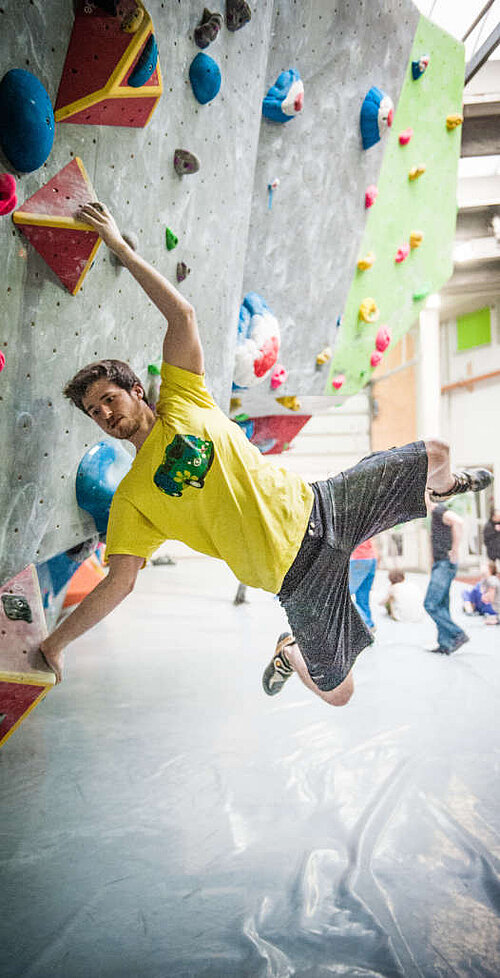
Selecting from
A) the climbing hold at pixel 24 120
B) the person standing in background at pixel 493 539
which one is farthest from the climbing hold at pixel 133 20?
the person standing in background at pixel 493 539

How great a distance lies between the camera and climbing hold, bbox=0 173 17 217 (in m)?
1.26

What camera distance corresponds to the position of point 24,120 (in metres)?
1.24

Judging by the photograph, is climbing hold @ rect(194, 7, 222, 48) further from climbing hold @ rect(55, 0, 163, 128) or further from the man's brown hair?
the man's brown hair

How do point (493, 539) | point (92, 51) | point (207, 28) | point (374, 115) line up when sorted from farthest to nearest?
point (493, 539)
point (374, 115)
point (207, 28)
point (92, 51)

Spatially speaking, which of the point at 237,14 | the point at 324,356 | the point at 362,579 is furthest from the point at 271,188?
the point at 362,579

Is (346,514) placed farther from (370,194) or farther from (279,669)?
(370,194)

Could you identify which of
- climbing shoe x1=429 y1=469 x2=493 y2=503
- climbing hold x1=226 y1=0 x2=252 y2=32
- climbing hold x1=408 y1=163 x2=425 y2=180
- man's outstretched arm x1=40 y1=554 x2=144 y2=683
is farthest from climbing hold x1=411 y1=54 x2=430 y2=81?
man's outstretched arm x1=40 y1=554 x2=144 y2=683

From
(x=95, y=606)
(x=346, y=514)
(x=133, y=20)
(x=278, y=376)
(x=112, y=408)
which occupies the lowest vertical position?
(x=95, y=606)

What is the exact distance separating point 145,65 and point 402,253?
2.58m

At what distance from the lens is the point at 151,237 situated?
6.44 ft

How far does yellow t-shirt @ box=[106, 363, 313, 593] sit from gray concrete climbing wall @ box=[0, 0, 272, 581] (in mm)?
227

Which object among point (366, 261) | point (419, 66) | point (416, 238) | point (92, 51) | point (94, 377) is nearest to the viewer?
point (92, 51)

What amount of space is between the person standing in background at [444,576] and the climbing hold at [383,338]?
1.21 meters

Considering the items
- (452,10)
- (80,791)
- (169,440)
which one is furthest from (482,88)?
(80,791)
